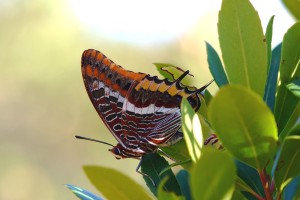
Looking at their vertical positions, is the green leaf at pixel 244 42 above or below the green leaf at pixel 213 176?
above

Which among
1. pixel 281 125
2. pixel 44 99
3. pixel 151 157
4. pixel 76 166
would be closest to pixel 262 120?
pixel 281 125

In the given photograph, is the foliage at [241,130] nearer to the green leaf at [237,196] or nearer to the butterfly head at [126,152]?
the green leaf at [237,196]

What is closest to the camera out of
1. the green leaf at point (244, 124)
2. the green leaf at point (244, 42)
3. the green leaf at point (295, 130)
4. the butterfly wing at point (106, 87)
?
the green leaf at point (244, 124)

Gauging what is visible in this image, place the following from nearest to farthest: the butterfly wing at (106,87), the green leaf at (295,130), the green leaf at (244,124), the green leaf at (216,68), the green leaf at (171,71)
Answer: the green leaf at (244,124), the green leaf at (295,130), the green leaf at (216,68), the green leaf at (171,71), the butterfly wing at (106,87)

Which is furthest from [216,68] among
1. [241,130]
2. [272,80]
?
[241,130]

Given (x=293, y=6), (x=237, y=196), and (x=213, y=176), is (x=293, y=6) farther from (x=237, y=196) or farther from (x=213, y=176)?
(x=213, y=176)

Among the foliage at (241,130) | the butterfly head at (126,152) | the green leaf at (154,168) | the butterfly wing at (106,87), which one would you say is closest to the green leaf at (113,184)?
the foliage at (241,130)

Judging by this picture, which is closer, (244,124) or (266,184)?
(244,124)

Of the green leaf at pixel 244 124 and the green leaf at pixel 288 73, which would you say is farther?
the green leaf at pixel 288 73
